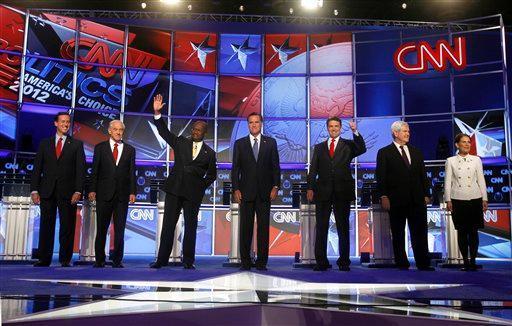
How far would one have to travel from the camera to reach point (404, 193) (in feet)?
17.1

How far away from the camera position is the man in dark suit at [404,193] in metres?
5.22

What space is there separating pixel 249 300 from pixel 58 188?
354 cm

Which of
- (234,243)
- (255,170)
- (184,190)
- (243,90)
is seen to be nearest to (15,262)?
(184,190)

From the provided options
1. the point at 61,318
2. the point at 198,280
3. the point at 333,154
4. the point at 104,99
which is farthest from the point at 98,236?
the point at 104,99

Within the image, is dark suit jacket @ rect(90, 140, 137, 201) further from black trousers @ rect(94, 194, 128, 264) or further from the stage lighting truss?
the stage lighting truss

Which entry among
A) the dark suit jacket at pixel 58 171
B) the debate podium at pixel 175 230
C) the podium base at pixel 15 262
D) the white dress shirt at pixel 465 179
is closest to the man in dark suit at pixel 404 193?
the white dress shirt at pixel 465 179

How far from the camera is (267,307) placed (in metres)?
2.51

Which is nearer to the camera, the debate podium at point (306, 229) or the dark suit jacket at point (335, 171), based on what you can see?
the dark suit jacket at point (335, 171)

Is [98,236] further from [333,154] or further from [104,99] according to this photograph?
[104,99]

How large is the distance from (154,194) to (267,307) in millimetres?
4437

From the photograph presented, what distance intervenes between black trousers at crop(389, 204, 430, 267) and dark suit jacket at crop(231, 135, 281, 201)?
137 centimetres

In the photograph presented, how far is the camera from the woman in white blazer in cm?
523

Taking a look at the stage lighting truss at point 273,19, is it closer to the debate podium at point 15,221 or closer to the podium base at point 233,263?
the debate podium at point 15,221

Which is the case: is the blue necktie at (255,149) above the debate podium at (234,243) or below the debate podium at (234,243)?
above
